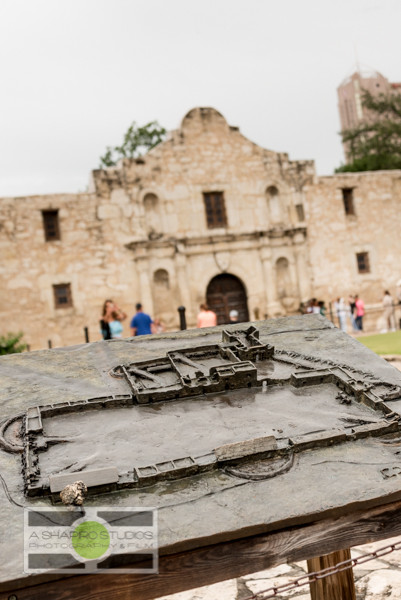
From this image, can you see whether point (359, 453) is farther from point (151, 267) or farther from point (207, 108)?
point (207, 108)

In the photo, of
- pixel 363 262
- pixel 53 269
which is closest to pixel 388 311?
pixel 363 262

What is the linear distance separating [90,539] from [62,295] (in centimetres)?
1395

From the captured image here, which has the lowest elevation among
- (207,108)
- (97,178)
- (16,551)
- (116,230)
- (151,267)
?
(16,551)

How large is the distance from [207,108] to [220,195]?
8.18 ft

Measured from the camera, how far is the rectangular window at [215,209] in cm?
1672

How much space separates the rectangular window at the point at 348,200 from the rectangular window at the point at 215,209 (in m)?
4.05

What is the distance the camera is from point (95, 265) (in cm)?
1566

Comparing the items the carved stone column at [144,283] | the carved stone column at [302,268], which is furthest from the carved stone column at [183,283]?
the carved stone column at [302,268]

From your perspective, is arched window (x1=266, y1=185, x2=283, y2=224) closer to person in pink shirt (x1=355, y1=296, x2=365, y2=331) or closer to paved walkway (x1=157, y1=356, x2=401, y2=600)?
person in pink shirt (x1=355, y1=296, x2=365, y2=331)

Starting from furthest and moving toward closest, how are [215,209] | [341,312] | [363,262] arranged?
1. [363,262]
2. [215,209]
3. [341,312]

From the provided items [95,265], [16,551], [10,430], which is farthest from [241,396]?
[95,265]

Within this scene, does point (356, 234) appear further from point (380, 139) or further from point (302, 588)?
point (302, 588)

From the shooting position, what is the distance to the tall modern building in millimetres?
40753

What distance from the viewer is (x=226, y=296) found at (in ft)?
55.7
